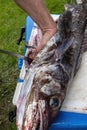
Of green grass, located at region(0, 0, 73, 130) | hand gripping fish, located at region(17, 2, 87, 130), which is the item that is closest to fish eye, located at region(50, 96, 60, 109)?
hand gripping fish, located at region(17, 2, 87, 130)

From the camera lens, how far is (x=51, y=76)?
6.73 feet

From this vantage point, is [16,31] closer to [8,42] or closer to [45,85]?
[8,42]

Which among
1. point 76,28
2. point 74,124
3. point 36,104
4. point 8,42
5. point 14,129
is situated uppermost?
point 76,28

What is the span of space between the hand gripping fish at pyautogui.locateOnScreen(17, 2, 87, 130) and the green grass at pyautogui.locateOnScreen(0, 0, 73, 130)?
3.36 feet

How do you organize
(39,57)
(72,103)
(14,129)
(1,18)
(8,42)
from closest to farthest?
(72,103) < (39,57) < (14,129) < (8,42) < (1,18)

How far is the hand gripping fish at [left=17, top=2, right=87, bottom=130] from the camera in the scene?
1.92 meters

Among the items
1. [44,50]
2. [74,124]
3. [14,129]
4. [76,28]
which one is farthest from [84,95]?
[14,129]

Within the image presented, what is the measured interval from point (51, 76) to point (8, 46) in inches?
85.1

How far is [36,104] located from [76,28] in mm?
770

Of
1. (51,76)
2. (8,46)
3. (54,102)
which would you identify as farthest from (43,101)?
(8,46)

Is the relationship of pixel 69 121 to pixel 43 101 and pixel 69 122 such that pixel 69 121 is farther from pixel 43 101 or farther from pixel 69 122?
pixel 43 101

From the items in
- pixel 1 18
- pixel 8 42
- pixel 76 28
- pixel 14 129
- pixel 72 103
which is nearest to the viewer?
pixel 72 103

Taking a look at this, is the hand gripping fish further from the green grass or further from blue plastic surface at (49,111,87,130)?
the green grass

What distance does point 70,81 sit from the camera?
7.16ft
